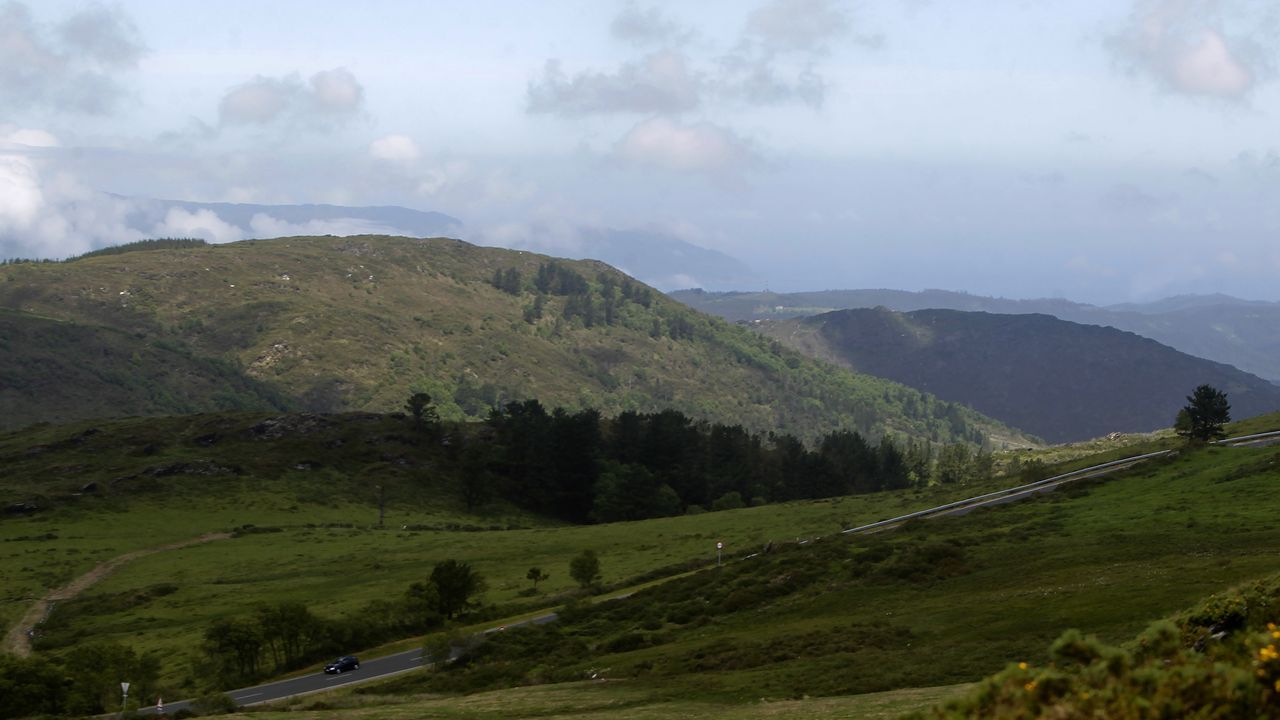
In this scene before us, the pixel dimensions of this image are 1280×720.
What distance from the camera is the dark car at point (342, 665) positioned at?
201ft

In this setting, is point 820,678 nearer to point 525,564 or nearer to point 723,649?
point 723,649

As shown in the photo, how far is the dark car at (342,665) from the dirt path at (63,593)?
24.7 m

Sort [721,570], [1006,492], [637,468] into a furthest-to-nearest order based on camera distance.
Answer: [637,468], [1006,492], [721,570]

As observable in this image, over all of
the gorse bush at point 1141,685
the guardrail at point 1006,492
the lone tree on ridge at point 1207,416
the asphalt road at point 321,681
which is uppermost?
the lone tree on ridge at point 1207,416

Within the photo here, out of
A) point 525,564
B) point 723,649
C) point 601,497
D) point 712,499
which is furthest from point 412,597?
point 712,499

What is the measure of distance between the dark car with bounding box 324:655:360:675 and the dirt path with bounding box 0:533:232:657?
80.9ft

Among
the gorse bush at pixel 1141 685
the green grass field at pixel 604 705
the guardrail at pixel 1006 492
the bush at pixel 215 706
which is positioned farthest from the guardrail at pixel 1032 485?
the gorse bush at pixel 1141 685

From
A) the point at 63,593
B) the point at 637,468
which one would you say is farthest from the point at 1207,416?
the point at 63,593

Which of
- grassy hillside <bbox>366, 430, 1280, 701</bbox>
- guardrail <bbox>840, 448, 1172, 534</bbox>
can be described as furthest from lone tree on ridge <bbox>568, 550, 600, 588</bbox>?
guardrail <bbox>840, 448, 1172, 534</bbox>

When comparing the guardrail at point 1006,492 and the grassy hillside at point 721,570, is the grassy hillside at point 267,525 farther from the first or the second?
the guardrail at point 1006,492

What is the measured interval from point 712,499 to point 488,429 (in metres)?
46.6

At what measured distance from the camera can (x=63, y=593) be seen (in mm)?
96000

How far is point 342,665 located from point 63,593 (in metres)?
51.7

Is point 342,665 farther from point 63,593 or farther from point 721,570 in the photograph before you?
point 63,593
